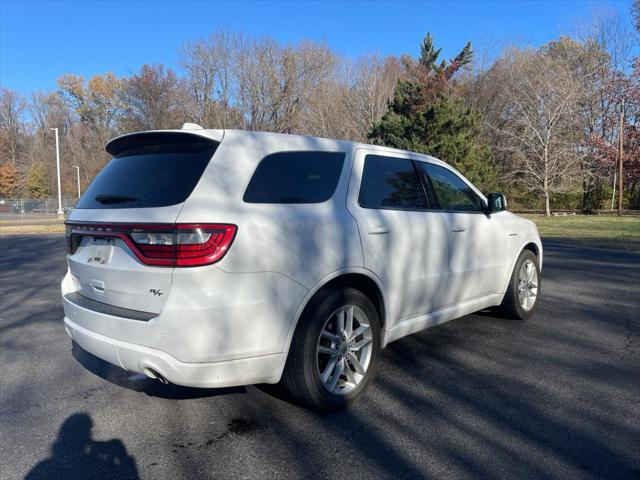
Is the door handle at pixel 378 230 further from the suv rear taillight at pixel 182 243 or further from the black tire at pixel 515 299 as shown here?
the black tire at pixel 515 299

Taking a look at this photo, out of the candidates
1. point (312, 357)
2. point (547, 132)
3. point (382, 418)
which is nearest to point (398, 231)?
point (312, 357)

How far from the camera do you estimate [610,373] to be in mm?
3688

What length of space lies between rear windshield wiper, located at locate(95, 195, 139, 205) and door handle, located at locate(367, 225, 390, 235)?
1544mm

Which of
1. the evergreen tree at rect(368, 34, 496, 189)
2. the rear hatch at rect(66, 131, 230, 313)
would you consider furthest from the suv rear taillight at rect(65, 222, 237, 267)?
the evergreen tree at rect(368, 34, 496, 189)

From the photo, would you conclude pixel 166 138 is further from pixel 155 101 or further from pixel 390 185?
pixel 155 101

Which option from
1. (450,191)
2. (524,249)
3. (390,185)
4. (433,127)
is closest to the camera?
(390,185)

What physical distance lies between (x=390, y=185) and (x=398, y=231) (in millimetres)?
436

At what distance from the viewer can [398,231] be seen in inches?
137

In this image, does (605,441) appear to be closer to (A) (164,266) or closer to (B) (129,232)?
(A) (164,266)

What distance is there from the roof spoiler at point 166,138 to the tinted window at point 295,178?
1.15 feet

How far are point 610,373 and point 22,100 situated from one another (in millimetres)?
73428

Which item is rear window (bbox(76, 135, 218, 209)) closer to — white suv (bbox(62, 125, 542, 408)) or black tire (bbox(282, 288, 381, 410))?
white suv (bbox(62, 125, 542, 408))

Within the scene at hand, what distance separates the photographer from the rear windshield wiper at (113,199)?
9.39 ft

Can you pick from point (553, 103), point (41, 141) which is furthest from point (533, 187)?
point (41, 141)
